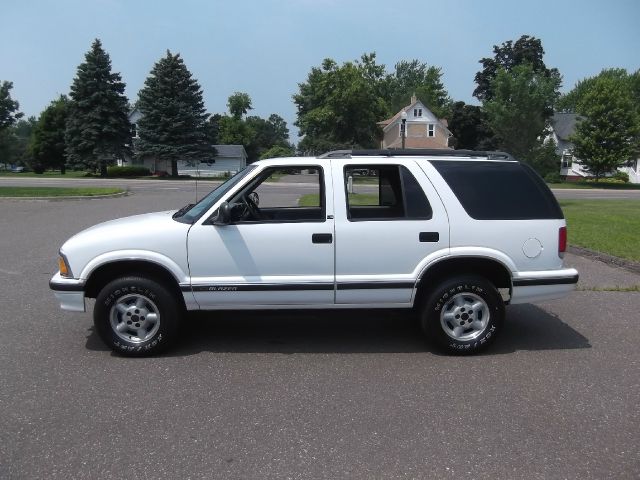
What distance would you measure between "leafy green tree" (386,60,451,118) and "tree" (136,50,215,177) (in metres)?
47.6

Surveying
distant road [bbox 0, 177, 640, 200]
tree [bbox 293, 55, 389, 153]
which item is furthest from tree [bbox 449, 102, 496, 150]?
distant road [bbox 0, 177, 640, 200]

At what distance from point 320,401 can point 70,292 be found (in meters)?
2.44

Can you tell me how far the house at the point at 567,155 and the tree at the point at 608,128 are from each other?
7120 millimetres

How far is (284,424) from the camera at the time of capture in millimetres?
3748

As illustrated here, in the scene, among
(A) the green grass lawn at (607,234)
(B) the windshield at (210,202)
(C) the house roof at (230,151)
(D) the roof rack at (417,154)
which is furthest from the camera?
(C) the house roof at (230,151)

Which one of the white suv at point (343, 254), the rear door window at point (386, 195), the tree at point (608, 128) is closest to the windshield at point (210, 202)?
the white suv at point (343, 254)

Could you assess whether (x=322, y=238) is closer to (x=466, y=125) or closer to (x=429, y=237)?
(x=429, y=237)

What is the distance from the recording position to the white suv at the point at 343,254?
191 inches

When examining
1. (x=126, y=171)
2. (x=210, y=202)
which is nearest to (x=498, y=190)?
(x=210, y=202)

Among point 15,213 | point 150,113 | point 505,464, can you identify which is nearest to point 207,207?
point 505,464

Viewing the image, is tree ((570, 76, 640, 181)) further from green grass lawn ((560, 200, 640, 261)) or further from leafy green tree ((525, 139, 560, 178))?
green grass lawn ((560, 200, 640, 261))

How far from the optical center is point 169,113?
48969 mm

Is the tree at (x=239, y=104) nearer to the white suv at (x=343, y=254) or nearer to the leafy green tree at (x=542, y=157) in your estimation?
the leafy green tree at (x=542, y=157)

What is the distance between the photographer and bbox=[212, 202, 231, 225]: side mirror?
473 centimetres
